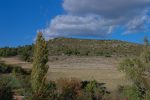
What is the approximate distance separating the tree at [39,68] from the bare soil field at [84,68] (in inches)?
1108

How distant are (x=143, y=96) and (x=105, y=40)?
91873 mm

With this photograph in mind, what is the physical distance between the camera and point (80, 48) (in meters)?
129

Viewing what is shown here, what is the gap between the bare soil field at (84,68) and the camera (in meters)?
89.2

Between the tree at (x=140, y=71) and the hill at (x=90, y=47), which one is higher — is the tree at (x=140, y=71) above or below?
below

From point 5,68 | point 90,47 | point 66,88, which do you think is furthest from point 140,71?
point 90,47

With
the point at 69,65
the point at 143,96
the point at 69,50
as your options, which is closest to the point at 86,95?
the point at 143,96

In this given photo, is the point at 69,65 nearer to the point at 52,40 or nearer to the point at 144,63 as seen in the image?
the point at 52,40

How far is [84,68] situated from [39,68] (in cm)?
5777

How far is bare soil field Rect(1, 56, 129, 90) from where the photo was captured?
293ft

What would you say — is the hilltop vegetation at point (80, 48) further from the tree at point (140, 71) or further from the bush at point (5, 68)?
the tree at point (140, 71)

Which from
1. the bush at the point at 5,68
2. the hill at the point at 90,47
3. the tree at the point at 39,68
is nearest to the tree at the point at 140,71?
the tree at the point at 39,68

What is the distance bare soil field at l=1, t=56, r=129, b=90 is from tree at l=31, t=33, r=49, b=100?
2814cm

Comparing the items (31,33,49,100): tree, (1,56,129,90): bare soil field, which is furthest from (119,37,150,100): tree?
(1,56,129,90): bare soil field

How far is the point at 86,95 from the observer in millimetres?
60062
